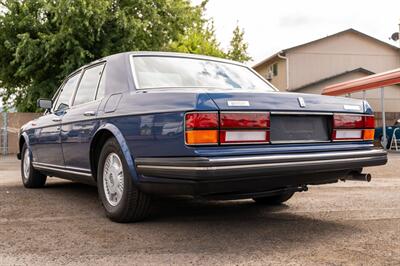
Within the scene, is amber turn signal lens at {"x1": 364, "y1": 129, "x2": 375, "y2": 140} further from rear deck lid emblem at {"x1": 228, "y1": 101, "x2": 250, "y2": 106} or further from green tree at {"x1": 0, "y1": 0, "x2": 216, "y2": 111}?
green tree at {"x1": 0, "y1": 0, "x2": 216, "y2": 111}

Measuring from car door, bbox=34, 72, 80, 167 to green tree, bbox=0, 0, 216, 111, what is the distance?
11107 millimetres

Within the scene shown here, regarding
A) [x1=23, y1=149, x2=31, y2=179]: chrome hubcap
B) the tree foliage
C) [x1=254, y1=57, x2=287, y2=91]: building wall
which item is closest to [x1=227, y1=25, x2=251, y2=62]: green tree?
[x1=254, y1=57, x2=287, y2=91]: building wall

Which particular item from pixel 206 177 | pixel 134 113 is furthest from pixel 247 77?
pixel 206 177

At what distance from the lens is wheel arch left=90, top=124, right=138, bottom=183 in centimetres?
389

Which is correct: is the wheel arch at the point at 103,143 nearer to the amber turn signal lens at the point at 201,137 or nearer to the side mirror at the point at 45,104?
the amber turn signal lens at the point at 201,137

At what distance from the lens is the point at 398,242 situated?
139 inches

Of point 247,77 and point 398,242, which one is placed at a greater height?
point 247,77

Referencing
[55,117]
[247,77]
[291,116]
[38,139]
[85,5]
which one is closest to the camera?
[291,116]

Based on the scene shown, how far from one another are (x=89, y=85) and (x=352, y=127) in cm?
281

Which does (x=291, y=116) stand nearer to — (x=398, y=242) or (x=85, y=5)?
(x=398, y=242)

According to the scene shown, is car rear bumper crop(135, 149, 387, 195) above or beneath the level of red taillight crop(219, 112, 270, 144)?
beneath

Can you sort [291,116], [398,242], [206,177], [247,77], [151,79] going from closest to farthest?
[206,177]
[398,242]
[291,116]
[151,79]
[247,77]

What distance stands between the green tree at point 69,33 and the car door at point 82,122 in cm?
1208

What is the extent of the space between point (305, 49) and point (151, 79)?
80.4 feet
